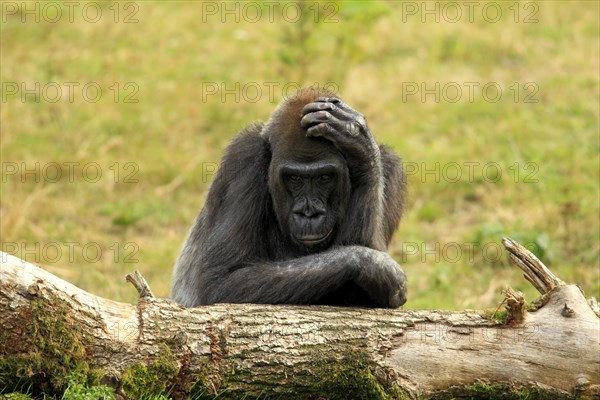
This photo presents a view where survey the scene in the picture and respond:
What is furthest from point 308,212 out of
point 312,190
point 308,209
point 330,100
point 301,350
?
point 301,350

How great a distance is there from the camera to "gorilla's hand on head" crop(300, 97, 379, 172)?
5980mm

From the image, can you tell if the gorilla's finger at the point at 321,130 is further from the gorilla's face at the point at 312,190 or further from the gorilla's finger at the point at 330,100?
the gorilla's finger at the point at 330,100

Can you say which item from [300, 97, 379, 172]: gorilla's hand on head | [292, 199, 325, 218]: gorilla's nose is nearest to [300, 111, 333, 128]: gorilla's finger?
[300, 97, 379, 172]: gorilla's hand on head

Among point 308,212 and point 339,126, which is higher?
point 339,126

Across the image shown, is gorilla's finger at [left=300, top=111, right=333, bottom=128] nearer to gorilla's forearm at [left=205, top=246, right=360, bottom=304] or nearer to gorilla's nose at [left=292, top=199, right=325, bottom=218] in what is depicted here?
gorilla's nose at [left=292, top=199, right=325, bottom=218]

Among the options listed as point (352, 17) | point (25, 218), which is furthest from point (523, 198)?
point (25, 218)

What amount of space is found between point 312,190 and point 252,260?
64 centimetres

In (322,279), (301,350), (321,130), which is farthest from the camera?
(321,130)

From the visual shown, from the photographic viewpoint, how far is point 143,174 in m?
11.1

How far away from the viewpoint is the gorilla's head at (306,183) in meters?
6.09

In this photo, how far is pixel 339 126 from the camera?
236 inches

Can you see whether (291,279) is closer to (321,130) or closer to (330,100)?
(321,130)

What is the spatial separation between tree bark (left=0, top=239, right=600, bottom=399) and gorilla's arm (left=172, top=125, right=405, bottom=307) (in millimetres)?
425

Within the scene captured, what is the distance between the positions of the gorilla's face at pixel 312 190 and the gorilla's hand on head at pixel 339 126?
96 millimetres
